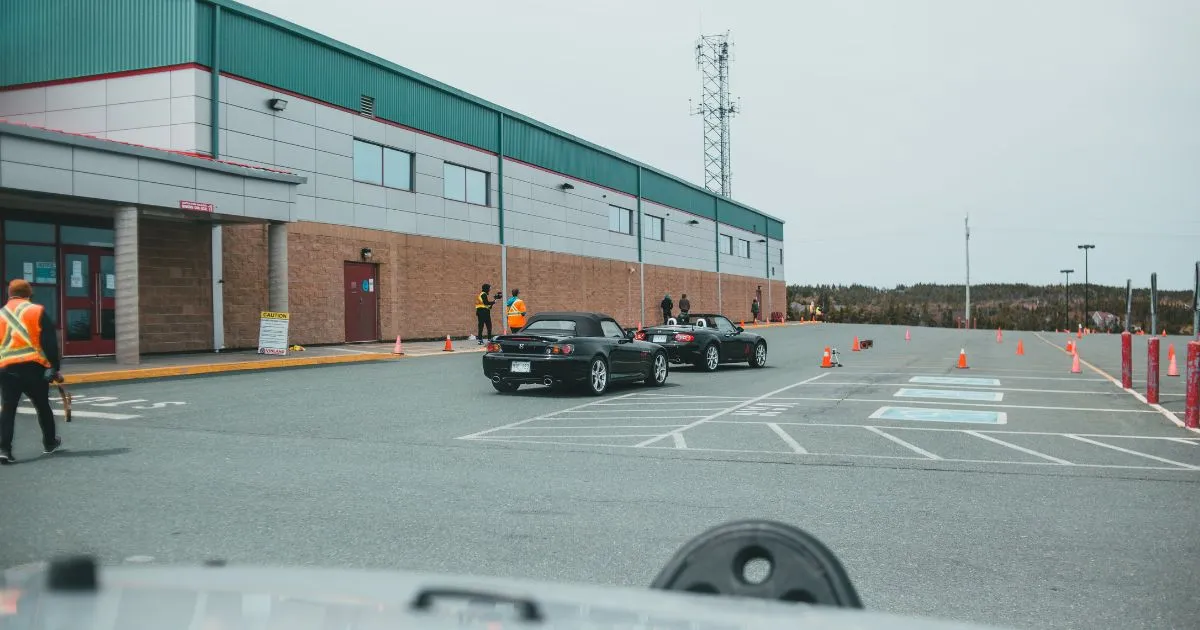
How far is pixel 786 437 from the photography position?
9977 mm

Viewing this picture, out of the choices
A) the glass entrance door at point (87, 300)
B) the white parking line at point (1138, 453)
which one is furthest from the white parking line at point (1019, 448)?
the glass entrance door at point (87, 300)

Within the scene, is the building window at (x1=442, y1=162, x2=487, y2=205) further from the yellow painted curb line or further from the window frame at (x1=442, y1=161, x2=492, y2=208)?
the yellow painted curb line

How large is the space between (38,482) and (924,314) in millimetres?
82906

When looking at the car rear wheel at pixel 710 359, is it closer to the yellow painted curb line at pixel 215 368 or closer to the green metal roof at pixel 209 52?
the yellow painted curb line at pixel 215 368

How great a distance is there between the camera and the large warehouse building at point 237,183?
18609mm

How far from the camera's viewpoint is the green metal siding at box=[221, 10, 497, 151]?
75.9 ft

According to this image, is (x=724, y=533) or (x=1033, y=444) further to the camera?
(x=1033, y=444)

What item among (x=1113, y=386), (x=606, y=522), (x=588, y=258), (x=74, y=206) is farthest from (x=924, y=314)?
(x=606, y=522)

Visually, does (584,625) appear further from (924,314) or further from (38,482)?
(924,314)

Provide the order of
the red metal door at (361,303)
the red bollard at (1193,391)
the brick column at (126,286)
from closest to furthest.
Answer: the red bollard at (1193,391) < the brick column at (126,286) < the red metal door at (361,303)

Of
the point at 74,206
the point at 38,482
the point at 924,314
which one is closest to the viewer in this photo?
the point at 38,482

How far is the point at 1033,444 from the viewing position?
31.7ft

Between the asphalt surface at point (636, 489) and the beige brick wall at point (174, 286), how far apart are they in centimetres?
780

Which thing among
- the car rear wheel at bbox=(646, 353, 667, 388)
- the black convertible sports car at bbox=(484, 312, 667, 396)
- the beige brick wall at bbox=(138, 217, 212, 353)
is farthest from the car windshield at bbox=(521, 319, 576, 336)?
the beige brick wall at bbox=(138, 217, 212, 353)
